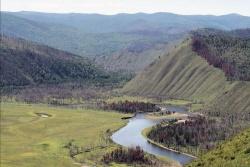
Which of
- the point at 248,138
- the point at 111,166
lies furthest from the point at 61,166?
the point at 248,138

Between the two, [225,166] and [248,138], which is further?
[248,138]

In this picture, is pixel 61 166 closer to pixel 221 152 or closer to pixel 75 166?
pixel 75 166

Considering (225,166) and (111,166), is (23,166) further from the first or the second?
(225,166)

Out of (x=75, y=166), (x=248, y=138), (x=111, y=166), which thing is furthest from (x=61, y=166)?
(x=248, y=138)

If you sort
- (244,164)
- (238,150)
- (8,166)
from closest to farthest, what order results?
(244,164) → (238,150) → (8,166)

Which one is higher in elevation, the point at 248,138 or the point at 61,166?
the point at 248,138

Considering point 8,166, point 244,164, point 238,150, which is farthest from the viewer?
point 8,166
